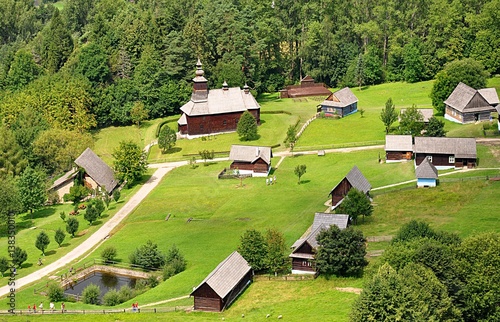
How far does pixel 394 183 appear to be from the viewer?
9219 cm

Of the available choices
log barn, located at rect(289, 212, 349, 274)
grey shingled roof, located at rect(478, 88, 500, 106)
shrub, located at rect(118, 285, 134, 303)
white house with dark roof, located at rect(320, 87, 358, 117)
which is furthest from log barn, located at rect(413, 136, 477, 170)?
shrub, located at rect(118, 285, 134, 303)

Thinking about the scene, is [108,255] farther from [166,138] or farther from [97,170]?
[166,138]

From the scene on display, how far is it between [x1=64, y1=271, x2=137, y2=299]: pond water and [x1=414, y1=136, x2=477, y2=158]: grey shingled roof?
39.3m

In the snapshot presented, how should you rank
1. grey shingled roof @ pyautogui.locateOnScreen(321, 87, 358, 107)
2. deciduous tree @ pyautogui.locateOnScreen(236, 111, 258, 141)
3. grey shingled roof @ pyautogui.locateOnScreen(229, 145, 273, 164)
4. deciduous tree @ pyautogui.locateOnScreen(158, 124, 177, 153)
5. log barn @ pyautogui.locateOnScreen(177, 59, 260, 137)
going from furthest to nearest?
grey shingled roof @ pyautogui.locateOnScreen(321, 87, 358, 107) < log barn @ pyautogui.locateOnScreen(177, 59, 260, 137) < deciduous tree @ pyautogui.locateOnScreen(236, 111, 258, 141) < deciduous tree @ pyautogui.locateOnScreen(158, 124, 177, 153) < grey shingled roof @ pyautogui.locateOnScreen(229, 145, 273, 164)

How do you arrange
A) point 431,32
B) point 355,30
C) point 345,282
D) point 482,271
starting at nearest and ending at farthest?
1. point 482,271
2. point 345,282
3. point 431,32
4. point 355,30

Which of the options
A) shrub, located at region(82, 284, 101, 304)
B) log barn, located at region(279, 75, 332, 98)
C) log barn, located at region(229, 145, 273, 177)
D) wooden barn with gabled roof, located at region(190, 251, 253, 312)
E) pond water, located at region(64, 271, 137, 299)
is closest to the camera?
wooden barn with gabled roof, located at region(190, 251, 253, 312)

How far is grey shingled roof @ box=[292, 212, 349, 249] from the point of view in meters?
71.4

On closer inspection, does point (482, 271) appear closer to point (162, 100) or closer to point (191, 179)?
point (191, 179)

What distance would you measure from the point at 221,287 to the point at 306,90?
284 feet

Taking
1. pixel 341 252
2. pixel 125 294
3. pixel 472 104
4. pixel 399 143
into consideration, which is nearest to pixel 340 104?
pixel 472 104

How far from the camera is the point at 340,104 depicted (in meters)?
127

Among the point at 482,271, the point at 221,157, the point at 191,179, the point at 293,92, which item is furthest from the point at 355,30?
the point at 482,271

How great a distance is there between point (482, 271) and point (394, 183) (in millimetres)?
34307

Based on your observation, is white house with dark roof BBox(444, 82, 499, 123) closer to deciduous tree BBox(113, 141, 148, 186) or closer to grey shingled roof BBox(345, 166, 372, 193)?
grey shingled roof BBox(345, 166, 372, 193)
